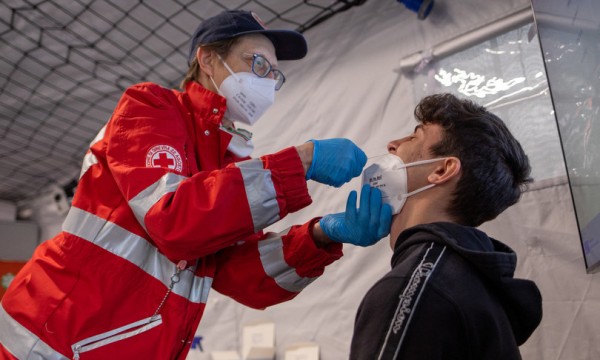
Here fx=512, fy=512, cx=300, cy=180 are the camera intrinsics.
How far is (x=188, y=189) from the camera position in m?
1.01

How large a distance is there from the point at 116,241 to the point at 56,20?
1.25 meters

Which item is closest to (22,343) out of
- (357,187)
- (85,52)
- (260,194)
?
(260,194)

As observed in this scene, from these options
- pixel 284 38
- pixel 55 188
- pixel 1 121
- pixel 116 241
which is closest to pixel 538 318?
pixel 116 241

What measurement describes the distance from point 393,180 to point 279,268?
408 millimetres

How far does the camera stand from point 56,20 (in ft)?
6.42

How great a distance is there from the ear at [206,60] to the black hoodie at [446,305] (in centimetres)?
79

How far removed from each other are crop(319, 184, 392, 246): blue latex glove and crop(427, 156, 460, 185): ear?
0.38 ft

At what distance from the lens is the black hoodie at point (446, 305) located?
0.74 meters

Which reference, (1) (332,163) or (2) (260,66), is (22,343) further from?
(2) (260,66)

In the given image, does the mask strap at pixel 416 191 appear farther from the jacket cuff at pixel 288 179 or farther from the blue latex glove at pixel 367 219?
the jacket cuff at pixel 288 179

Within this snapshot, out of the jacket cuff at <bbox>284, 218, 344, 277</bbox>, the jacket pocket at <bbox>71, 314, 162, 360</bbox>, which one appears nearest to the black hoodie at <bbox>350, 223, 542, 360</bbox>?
the jacket cuff at <bbox>284, 218, 344, 277</bbox>

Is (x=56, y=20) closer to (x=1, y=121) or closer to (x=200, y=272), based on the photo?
(x=1, y=121)

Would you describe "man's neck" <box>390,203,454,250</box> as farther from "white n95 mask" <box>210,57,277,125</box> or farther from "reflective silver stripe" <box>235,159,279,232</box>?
"white n95 mask" <box>210,57,277,125</box>

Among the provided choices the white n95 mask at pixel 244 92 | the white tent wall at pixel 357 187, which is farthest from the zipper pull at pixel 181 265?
the white tent wall at pixel 357 187
